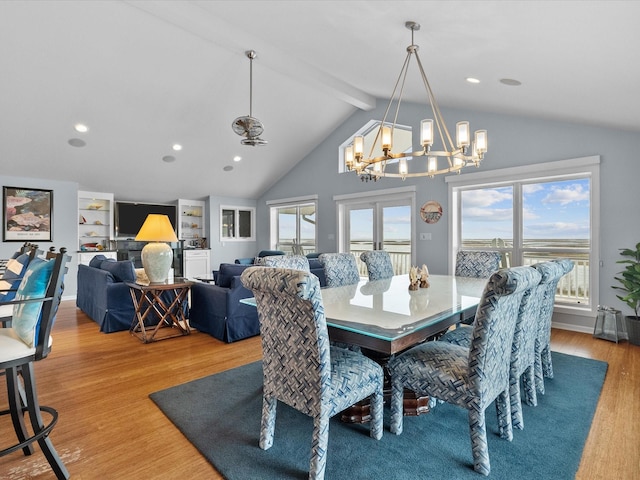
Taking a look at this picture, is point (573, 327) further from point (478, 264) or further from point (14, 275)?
point (14, 275)

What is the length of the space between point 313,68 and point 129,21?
2.34m

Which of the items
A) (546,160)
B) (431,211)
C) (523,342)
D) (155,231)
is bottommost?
(523,342)

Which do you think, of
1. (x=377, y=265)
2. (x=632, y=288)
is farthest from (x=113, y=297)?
(x=632, y=288)

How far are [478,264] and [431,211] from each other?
1914mm

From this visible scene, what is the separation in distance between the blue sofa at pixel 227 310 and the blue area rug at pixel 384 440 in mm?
1193

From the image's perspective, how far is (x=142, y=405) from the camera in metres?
2.47

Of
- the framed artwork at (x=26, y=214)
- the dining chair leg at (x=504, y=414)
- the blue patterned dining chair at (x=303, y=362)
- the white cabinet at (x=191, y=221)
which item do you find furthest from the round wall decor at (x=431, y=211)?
the framed artwork at (x=26, y=214)

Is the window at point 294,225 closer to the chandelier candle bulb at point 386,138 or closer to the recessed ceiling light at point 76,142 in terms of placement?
the recessed ceiling light at point 76,142

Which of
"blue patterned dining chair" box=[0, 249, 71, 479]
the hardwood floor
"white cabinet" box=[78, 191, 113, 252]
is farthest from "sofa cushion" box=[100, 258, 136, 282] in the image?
"white cabinet" box=[78, 191, 113, 252]

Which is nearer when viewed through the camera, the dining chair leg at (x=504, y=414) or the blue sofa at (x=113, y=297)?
the dining chair leg at (x=504, y=414)

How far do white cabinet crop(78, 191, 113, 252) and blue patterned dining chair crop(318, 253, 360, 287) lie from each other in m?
5.71

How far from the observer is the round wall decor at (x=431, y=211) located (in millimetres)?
5703

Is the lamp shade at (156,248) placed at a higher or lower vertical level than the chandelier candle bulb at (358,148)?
lower

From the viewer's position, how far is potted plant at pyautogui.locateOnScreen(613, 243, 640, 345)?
374 cm
